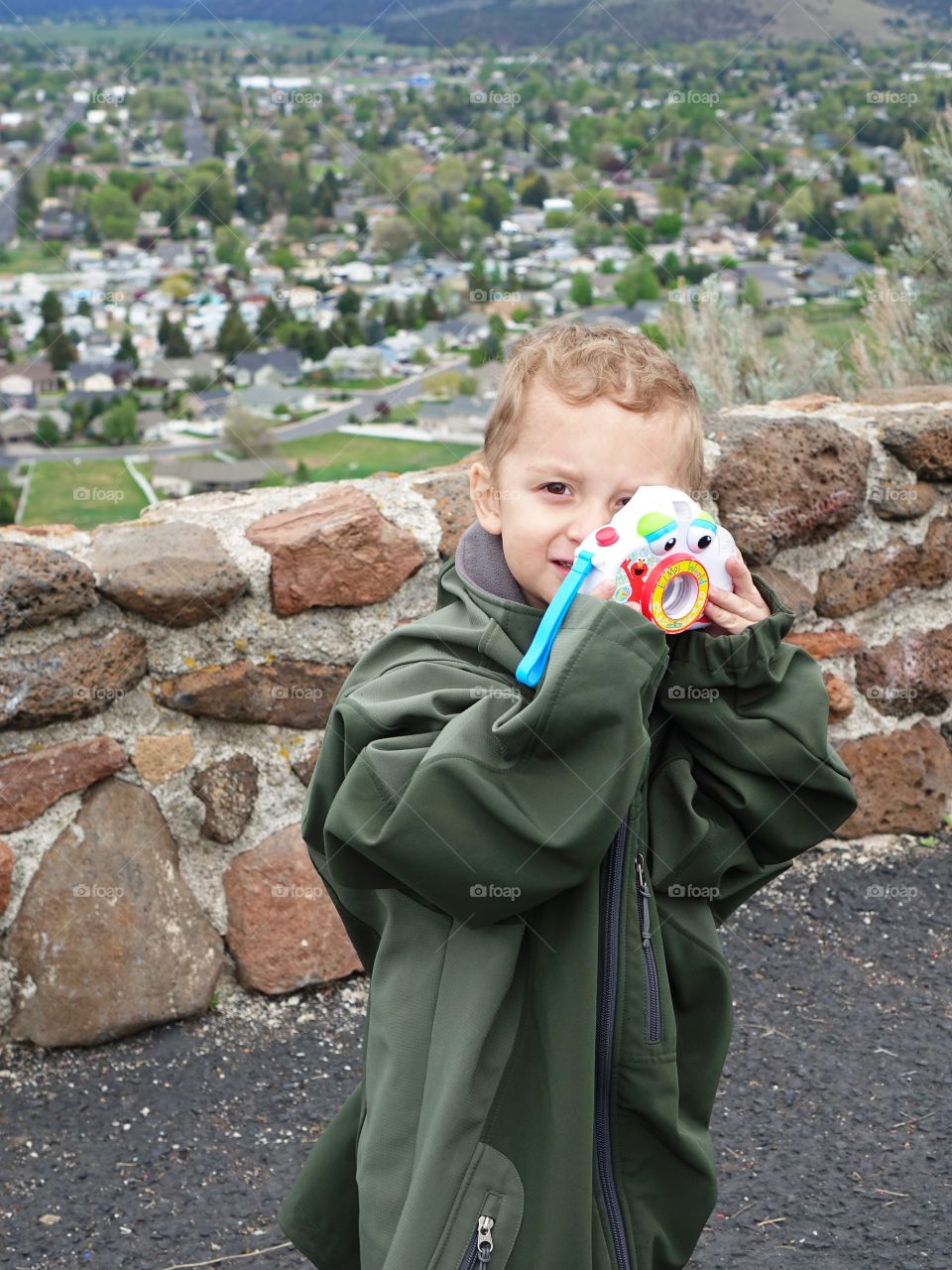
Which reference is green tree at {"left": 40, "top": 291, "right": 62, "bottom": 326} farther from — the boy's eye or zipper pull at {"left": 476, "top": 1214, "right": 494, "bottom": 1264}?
zipper pull at {"left": 476, "top": 1214, "right": 494, "bottom": 1264}

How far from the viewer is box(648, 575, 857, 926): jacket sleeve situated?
1464 millimetres

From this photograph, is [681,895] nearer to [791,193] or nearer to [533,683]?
[533,683]

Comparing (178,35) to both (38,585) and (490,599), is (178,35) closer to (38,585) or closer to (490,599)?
(38,585)

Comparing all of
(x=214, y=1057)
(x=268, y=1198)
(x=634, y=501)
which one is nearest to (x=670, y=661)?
(x=634, y=501)

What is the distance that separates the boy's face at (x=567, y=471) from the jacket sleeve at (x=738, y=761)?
18 cm

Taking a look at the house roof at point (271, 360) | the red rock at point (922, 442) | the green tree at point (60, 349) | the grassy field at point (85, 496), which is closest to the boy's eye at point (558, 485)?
the grassy field at point (85, 496)

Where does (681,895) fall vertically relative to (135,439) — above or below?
above

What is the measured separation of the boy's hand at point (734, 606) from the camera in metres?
1.47

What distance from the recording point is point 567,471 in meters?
1.45

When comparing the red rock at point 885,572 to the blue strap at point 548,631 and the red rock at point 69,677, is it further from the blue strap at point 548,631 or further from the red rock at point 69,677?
the blue strap at point 548,631

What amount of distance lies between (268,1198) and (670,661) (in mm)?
1391

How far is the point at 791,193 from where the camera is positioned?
8062 mm

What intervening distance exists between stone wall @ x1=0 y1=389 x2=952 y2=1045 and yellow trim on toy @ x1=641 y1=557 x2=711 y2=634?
1.37m

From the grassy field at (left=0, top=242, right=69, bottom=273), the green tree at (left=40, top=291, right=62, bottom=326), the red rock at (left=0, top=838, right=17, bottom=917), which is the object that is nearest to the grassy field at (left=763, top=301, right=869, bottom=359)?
the red rock at (left=0, top=838, right=17, bottom=917)
